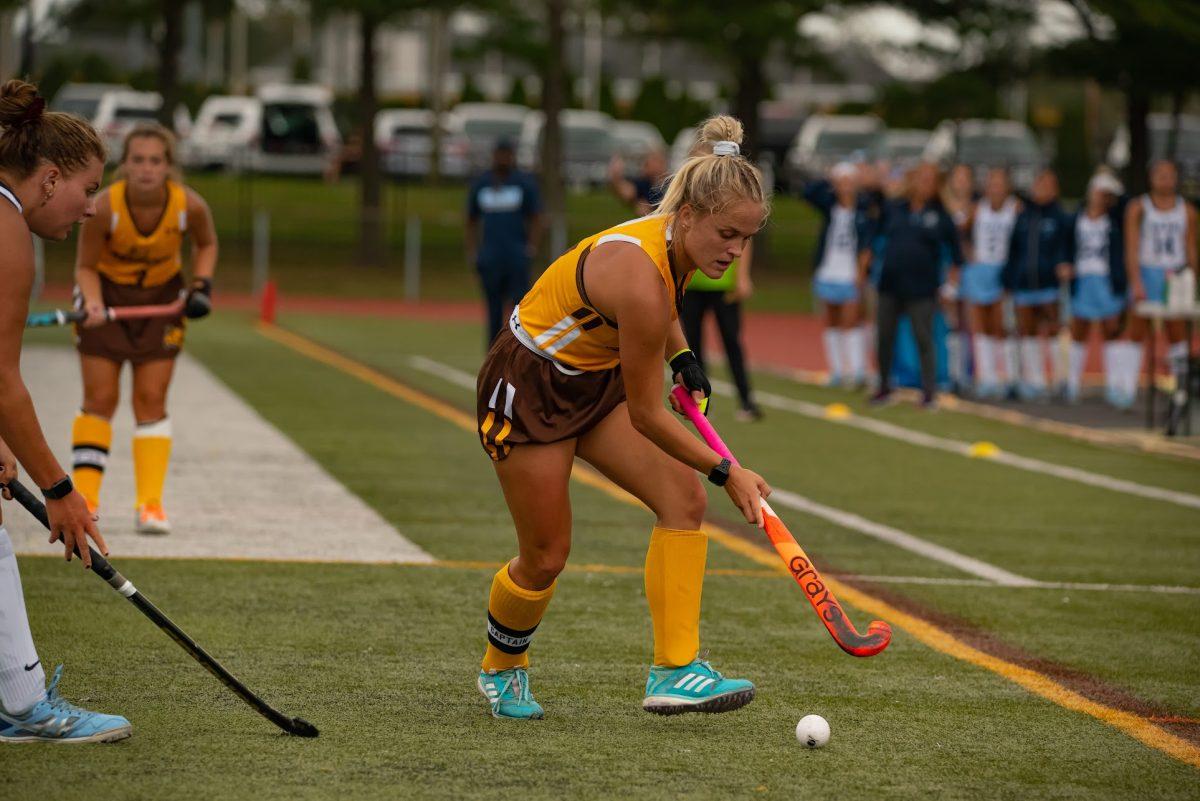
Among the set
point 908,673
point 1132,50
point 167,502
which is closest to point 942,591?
point 908,673

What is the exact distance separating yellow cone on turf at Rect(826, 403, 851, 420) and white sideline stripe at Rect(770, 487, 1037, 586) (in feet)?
14.0

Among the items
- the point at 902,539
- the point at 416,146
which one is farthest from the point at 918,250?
the point at 416,146

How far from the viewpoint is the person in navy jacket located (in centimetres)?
1666

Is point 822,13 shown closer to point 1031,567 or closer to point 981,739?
point 1031,567

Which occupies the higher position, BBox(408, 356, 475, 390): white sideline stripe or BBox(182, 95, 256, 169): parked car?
BBox(182, 95, 256, 169): parked car

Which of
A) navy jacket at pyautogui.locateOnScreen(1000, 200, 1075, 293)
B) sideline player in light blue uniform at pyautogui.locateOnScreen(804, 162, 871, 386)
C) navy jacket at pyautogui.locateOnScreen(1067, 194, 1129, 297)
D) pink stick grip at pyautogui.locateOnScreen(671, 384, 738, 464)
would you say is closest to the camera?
pink stick grip at pyautogui.locateOnScreen(671, 384, 738, 464)

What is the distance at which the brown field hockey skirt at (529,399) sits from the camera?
536 centimetres

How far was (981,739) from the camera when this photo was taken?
5.46 meters

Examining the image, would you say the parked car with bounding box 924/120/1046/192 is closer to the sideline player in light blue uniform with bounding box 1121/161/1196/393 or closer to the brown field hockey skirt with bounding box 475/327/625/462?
the sideline player in light blue uniform with bounding box 1121/161/1196/393

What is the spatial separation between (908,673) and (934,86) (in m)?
27.2

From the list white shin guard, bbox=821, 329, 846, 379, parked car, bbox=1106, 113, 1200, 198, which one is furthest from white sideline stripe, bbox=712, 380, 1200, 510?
parked car, bbox=1106, 113, 1200, 198

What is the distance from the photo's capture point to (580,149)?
1734 inches

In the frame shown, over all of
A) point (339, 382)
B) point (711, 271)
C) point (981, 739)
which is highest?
point (711, 271)

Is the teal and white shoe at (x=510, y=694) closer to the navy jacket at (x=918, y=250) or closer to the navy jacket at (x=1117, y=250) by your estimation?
the navy jacket at (x=918, y=250)
